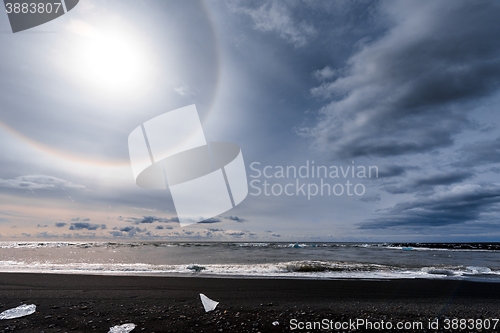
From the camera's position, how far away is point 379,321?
7855 millimetres

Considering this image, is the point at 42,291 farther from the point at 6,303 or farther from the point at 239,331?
the point at 239,331

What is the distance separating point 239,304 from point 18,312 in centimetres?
747

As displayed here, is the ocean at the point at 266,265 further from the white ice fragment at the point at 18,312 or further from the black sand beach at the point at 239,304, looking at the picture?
the white ice fragment at the point at 18,312

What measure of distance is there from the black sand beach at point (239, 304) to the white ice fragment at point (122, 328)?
201mm

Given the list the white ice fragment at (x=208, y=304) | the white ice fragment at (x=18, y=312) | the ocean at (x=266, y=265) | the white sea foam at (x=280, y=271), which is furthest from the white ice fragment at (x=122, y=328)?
the white sea foam at (x=280, y=271)

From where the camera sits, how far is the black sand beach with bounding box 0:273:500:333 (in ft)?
24.3

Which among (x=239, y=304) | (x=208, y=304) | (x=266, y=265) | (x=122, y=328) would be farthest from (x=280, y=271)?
(x=122, y=328)

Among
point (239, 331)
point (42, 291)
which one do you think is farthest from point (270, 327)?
point (42, 291)

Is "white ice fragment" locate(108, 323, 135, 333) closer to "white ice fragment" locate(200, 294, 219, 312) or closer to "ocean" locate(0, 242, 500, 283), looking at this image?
"white ice fragment" locate(200, 294, 219, 312)

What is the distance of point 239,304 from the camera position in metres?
9.64

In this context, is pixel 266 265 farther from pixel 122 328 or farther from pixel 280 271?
pixel 122 328

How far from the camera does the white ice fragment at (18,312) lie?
26.5ft

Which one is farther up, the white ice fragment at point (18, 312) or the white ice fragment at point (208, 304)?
the white ice fragment at point (208, 304)

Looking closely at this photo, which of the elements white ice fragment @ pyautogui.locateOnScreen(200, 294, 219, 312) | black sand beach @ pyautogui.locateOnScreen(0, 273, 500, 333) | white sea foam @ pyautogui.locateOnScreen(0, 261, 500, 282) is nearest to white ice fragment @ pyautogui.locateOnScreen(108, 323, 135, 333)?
black sand beach @ pyautogui.locateOnScreen(0, 273, 500, 333)
